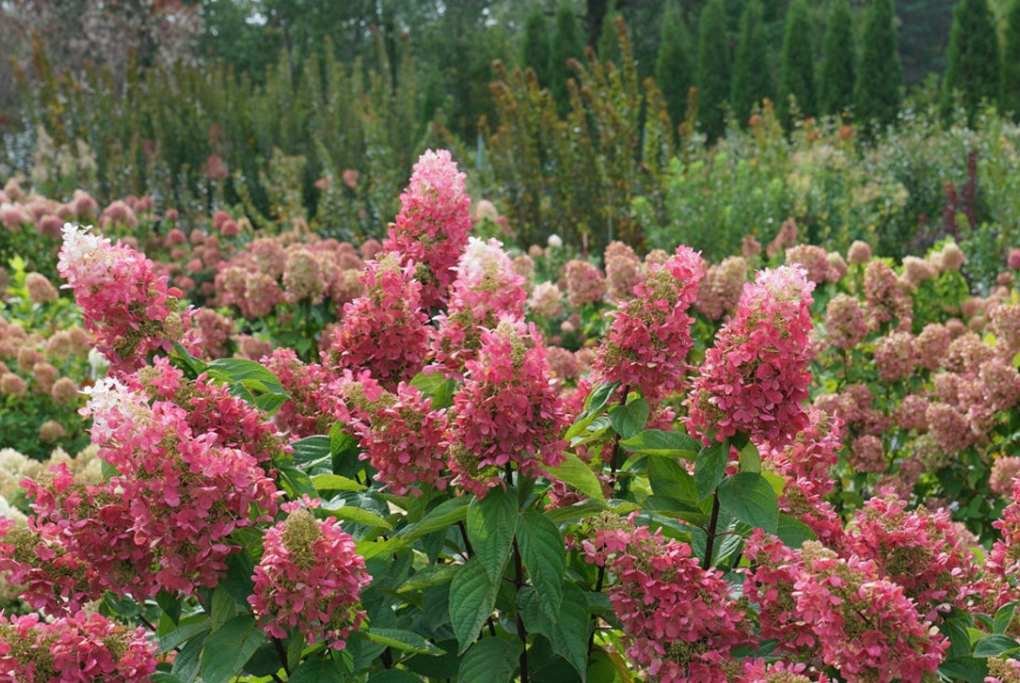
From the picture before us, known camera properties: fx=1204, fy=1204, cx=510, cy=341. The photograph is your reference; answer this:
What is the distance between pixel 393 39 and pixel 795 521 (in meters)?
27.5

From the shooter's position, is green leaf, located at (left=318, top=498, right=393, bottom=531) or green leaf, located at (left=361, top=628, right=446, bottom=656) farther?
green leaf, located at (left=318, top=498, right=393, bottom=531)

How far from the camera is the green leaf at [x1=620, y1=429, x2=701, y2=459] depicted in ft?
6.04

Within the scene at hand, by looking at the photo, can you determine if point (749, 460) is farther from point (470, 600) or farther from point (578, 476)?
point (470, 600)

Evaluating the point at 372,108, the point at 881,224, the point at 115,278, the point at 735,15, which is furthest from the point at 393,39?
the point at 115,278

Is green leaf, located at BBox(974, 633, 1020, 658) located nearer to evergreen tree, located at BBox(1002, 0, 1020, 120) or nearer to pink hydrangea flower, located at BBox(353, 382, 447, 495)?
pink hydrangea flower, located at BBox(353, 382, 447, 495)

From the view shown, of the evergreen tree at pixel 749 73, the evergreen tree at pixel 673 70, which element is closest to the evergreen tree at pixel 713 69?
the evergreen tree at pixel 673 70

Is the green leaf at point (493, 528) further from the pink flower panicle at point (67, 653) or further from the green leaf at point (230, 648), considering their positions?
the pink flower panicle at point (67, 653)

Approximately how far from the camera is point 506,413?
66.0 inches

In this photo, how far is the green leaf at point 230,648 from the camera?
165cm

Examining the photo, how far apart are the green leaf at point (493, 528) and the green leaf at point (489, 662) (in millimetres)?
185

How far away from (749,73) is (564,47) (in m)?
2.75

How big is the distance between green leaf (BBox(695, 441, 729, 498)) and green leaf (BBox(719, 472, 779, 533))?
0.10 feet

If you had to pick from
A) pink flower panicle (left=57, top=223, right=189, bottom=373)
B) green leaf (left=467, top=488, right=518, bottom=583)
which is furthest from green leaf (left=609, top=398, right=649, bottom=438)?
pink flower panicle (left=57, top=223, right=189, bottom=373)

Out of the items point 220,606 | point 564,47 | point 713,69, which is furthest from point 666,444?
point 713,69
